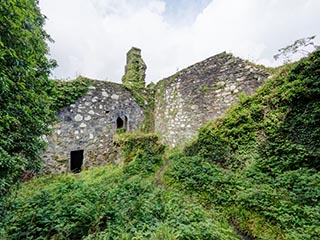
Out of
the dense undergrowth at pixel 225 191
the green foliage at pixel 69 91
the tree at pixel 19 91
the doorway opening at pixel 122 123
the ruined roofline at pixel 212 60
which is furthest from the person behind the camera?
the doorway opening at pixel 122 123

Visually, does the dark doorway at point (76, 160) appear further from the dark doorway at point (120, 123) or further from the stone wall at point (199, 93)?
the stone wall at point (199, 93)

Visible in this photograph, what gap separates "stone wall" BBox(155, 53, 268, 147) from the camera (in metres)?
6.96

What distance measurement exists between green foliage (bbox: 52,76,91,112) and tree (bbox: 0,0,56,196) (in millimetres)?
4710

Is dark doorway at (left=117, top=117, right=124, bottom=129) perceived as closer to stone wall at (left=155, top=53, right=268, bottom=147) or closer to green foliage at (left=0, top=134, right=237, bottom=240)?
stone wall at (left=155, top=53, right=268, bottom=147)

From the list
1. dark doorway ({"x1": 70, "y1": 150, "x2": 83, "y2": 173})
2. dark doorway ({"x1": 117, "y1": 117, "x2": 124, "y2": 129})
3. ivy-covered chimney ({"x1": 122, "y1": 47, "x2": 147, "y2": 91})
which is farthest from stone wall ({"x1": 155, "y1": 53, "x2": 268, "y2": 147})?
dark doorway ({"x1": 70, "y1": 150, "x2": 83, "y2": 173})

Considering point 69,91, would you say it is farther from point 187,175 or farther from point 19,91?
point 187,175

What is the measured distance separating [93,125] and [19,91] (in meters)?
5.84

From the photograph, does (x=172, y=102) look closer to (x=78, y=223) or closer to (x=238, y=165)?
(x=238, y=165)

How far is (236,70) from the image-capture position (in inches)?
280

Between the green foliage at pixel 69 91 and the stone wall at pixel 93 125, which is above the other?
the green foliage at pixel 69 91

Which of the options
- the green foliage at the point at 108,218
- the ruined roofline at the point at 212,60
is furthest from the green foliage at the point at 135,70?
the green foliage at the point at 108,218

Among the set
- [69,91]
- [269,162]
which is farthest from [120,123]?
[269,162]

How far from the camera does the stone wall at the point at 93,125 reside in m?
7.20

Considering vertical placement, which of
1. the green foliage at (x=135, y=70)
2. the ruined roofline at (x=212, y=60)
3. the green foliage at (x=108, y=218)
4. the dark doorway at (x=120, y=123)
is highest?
the green foliage at (x=135, y=70)
